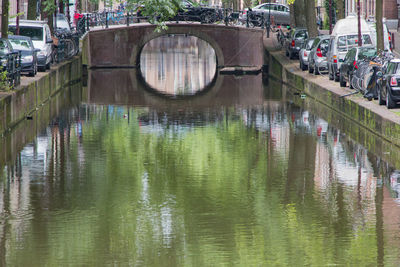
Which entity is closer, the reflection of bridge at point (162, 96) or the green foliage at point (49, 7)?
the reflection of bridge at point (162, 96)

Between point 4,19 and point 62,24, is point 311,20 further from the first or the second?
point 4,19

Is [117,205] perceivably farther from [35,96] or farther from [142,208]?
[35,96]

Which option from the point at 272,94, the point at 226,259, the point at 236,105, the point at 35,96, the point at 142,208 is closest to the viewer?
the point at 226,259

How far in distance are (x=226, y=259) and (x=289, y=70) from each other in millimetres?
31767

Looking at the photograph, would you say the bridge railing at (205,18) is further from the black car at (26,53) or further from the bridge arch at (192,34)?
the black car at (26,53)

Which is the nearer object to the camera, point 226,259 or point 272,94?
point 226,259

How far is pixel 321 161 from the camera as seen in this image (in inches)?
718

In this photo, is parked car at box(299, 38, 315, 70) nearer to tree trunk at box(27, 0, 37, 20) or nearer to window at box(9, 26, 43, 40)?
window at box(9, 26, 43, 40)

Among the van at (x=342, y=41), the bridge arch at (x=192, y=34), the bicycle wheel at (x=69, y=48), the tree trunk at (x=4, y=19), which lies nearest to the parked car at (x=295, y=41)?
the bridge arch at (x=192, y=34)

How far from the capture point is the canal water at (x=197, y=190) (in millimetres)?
10805

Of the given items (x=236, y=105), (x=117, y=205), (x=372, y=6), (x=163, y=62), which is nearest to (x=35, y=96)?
(x=236, y=105)

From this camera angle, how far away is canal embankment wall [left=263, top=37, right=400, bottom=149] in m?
20.8

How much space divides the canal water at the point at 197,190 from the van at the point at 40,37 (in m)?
5.54

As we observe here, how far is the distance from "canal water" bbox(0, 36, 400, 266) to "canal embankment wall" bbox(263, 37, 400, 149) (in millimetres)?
324
